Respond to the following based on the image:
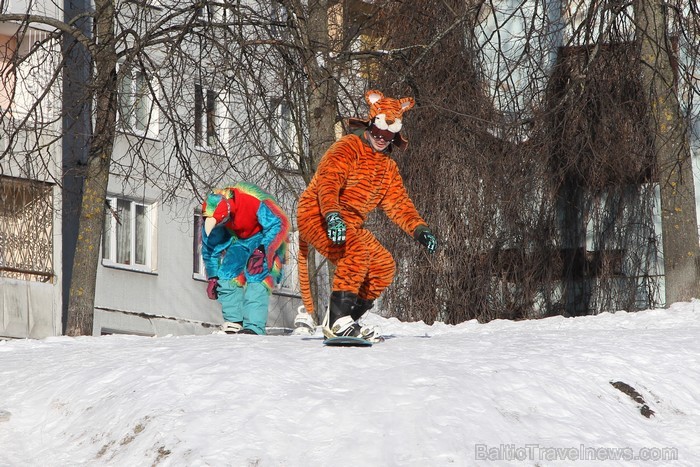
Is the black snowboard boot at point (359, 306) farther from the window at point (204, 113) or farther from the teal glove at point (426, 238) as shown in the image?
the window at point (204, 113)

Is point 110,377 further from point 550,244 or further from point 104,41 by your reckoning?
point 550,244

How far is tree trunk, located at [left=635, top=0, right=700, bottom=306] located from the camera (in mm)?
16484

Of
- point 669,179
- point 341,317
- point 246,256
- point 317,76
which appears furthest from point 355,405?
point 669,179

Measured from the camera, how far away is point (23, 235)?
84.3 ft

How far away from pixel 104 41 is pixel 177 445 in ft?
33.5

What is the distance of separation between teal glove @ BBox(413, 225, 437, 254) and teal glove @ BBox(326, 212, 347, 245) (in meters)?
0.76

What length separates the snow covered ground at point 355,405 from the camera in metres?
7.18

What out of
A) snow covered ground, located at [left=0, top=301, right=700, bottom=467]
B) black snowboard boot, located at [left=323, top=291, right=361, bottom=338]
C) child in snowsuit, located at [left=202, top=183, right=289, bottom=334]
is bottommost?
snow covered ground, located at [left=0, top=301, right=700, bottom=467]

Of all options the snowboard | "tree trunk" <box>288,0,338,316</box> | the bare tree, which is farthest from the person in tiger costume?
the bare tree

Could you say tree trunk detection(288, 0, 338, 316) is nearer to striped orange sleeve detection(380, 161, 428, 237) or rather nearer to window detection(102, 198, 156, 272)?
striped orange sleeve detection(380, 161, 428, 237)

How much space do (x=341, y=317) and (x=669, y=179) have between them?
801cm

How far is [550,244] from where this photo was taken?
2241 centimetres

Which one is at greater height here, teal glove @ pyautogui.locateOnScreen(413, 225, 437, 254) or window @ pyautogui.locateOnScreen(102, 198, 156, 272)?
window @ pyautogui.locateOnScreen(102, 198, 156, 272)

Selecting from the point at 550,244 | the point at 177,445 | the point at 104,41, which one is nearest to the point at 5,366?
the point at 177,445
